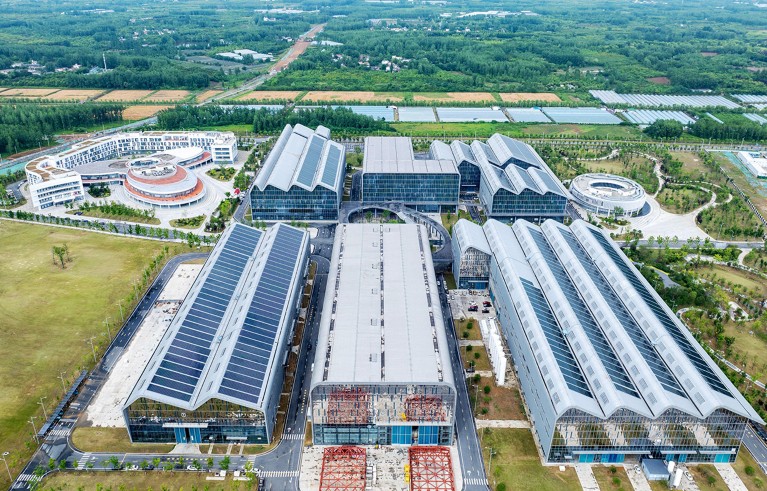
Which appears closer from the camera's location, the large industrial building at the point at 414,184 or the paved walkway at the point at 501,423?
the paved walkway at the point at 501,423

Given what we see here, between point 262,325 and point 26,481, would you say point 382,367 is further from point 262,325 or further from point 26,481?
point 26,481

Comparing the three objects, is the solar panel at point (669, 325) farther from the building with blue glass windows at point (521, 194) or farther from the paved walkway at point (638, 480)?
the building with blue glass windows at point (521, 194)

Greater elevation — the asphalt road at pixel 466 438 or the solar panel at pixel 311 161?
the solar panel at pixel 311 161

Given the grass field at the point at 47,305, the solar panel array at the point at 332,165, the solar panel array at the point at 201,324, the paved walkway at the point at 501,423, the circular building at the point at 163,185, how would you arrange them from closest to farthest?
the solar panel array at the point at 201,324
the paved walkway at the point at 501,423
the grass field at the point at 47,305
the solar panel array at the point at 332,165
the circular building at the point at 163,185

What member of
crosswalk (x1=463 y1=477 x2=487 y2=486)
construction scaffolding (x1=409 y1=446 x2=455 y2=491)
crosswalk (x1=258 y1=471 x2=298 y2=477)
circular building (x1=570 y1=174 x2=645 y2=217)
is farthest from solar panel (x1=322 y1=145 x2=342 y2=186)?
crosswalk (x1=463 y1=477 x2=487 y2=486)

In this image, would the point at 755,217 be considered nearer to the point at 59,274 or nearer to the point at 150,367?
the point at 150,367

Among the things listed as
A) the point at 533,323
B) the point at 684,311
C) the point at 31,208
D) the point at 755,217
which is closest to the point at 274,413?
the point at 533,323

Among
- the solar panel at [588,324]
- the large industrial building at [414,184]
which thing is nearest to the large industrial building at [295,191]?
the large industrial building at [414,184]

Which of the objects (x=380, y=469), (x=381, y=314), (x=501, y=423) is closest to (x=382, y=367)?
(x=380, y=469)
